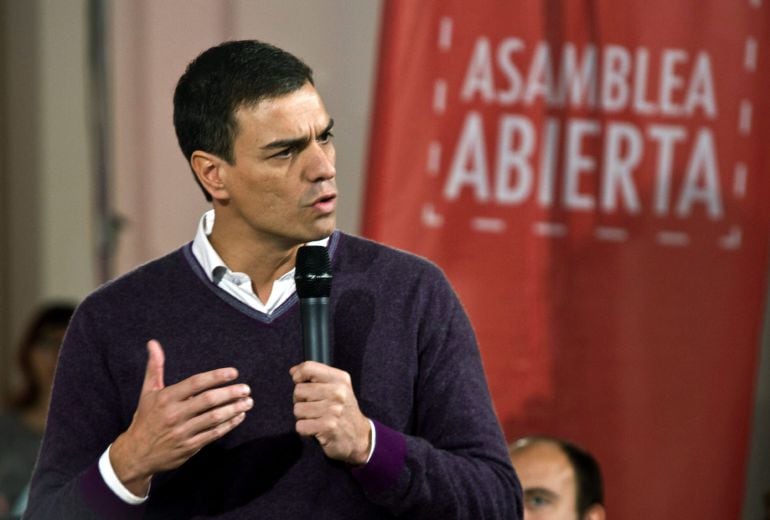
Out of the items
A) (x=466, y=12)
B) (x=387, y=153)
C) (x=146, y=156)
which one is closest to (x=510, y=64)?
(x=466, y=12)

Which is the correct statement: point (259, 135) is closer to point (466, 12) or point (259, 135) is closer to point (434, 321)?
point (434, 321)

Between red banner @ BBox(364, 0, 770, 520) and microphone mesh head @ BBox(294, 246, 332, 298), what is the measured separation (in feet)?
6.74

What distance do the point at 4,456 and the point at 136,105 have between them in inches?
49.3

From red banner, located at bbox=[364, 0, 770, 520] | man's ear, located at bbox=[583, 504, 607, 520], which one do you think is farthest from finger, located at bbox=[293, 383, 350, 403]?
red banner, located at bbox=[364, 0, 770, 520]

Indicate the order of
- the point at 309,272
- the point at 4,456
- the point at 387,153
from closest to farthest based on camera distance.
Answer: the point at 309,272 → the point at 387,153 → the point at 4,456

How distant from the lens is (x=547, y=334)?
3.77 meters

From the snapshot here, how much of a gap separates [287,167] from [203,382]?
37 centimetres

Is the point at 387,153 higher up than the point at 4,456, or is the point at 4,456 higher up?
the point at 387,153

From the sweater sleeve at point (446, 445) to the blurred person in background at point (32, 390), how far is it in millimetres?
2809

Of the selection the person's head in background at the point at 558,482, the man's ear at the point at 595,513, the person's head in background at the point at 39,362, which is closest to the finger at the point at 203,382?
the person's head in background at the point at 558,482

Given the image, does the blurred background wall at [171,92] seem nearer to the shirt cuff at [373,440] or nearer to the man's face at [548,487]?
the man's face at [548,487]

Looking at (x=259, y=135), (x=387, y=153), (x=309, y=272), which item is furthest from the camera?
(x=387, y=153)

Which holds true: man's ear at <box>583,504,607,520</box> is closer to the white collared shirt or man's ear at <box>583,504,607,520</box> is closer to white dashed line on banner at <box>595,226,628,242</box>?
white dashed line on banner at <box>595,226,628,242</box>

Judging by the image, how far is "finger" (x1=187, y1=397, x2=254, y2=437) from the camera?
1519 mm
